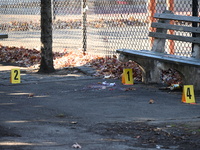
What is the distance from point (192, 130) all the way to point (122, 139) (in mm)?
807

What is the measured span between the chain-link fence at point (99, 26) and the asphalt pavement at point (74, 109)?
209 centimetres

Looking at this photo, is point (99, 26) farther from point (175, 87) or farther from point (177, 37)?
point (175, 87)

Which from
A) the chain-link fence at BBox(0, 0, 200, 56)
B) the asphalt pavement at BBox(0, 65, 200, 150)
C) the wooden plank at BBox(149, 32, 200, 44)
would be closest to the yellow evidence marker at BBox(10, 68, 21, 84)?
the asphalt pavement at BBox(0, 65, 200, 150)

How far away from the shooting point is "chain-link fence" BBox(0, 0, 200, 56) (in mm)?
12156

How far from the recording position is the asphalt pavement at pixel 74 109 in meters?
5.43

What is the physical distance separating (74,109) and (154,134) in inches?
65.3

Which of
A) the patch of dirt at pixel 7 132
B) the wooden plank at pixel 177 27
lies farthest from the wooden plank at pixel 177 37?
the patch of dirt at pixel 7 132

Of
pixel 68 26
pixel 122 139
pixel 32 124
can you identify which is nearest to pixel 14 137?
pixel 32 124

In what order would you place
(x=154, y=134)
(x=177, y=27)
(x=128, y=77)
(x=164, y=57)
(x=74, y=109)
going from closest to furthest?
(x=154, y=134)
(x=74, y=109)
(x=164, y=57)
(x=177, y=27)
(x=128, y=77)

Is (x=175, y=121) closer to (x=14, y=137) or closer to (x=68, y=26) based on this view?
(x=14, y=137)

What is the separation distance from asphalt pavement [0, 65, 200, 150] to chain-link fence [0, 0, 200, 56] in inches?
82.3

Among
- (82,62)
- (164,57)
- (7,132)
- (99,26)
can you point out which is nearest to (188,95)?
(164,57)

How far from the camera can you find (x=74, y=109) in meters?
7.07

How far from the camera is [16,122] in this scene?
20.5 ft
